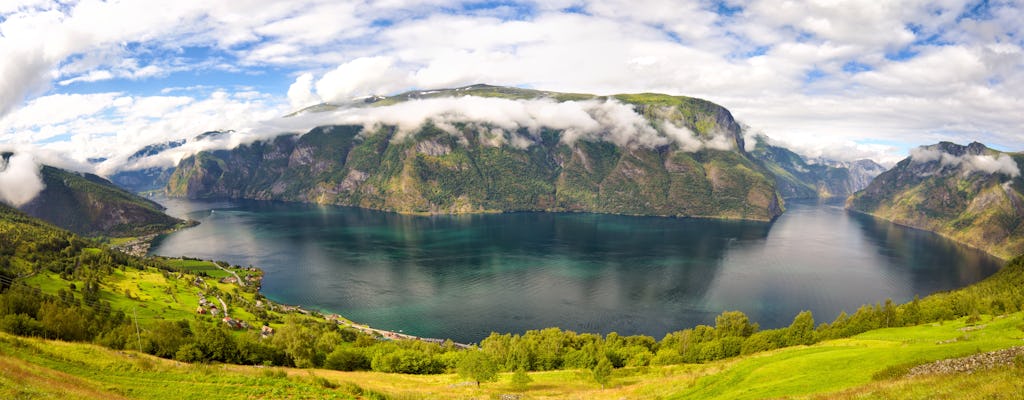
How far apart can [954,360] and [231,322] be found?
125 meters

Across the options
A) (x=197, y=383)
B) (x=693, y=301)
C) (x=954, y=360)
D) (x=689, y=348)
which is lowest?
(x=693, y=301)

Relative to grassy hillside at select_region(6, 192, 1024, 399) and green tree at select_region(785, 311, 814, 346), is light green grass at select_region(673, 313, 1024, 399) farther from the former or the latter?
green tree at select_region(785, 311, 814, 346)

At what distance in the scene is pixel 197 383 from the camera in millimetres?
29172

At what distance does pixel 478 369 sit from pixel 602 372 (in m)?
15.2

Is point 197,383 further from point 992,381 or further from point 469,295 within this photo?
point 469,295

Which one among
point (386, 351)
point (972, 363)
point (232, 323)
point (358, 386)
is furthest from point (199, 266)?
point (972, 363)

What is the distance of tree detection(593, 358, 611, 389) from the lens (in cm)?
5650

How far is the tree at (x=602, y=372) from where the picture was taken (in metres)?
56.5

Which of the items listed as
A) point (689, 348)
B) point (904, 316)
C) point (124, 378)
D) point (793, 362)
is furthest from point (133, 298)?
point (904, 316)

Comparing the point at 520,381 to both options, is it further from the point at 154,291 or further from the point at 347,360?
the point at 154,291

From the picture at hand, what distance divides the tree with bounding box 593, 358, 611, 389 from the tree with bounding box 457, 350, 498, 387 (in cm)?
1250

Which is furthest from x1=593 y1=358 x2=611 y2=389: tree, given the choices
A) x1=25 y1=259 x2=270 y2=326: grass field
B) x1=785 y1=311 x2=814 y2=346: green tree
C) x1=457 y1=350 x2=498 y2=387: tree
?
x1=25 y1=259 x2=270 y2=326: grass field

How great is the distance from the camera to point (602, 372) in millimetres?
56688

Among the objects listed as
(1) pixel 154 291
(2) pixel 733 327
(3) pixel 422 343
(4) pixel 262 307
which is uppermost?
(2) pixel 733 327
